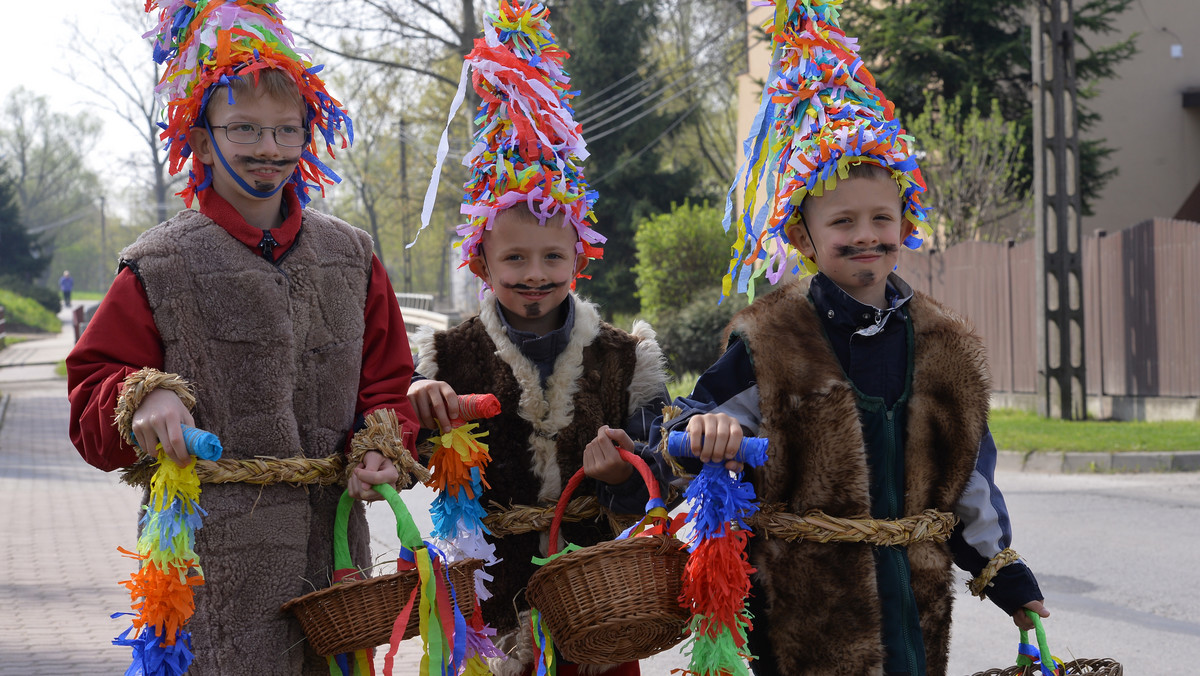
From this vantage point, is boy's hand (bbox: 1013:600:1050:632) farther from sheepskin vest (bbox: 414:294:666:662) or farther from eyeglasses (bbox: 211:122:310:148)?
eyeglasses (bbox: 211:122:310:148)

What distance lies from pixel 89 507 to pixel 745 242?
344 inches

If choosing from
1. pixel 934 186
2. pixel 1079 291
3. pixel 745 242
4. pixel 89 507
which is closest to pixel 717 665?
pixel 745 242

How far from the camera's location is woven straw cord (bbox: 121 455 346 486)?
256 centimetres

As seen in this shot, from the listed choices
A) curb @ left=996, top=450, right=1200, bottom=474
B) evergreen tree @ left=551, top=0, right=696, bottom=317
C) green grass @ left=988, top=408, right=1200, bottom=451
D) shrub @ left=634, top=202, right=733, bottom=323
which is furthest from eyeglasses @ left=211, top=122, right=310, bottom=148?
evergreen tree @ left=551, top=0, right=696, bottom=317

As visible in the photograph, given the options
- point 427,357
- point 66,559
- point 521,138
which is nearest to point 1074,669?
point 427,357

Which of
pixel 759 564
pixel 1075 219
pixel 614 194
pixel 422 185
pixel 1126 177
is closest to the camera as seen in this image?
pixel 759 564

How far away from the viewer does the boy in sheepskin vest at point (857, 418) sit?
265 cm

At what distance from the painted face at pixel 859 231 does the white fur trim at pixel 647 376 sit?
0.69 m

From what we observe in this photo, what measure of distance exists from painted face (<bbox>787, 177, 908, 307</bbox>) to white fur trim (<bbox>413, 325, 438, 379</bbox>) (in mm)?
1189

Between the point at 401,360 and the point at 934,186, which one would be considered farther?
the point at 934,186

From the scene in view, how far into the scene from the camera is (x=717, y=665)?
2.52 meters

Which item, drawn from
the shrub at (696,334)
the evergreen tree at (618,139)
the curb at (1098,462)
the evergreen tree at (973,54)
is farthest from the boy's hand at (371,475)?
the evergreen tree at (618,139)

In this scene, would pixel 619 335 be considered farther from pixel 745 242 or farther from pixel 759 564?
pixel 759 564

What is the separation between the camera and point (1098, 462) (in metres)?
10.4
